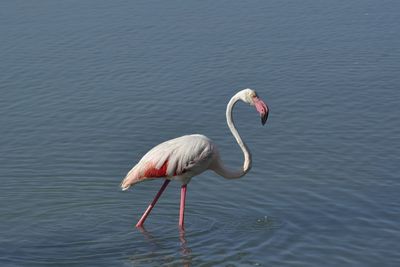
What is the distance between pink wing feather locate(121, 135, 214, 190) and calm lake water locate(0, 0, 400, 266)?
0.70 m

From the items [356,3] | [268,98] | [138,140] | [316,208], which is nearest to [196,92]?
[268,98]

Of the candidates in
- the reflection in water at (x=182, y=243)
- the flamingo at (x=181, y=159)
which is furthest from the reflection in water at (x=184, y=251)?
the flamingo at (x=181, y=159)

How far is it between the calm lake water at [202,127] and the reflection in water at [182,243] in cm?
3

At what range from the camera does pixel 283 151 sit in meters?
14.7

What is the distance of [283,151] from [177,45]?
A: 19.5ft

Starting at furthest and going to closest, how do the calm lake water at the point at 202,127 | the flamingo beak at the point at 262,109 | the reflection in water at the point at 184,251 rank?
the flamingo beak at the point at 262,109 → the calm lake water at the point at 202,127 → the reflection in water at the point at 184,251

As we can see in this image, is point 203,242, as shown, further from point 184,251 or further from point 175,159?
point 175,159

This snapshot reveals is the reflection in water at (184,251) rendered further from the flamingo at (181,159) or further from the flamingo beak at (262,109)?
the flamingo beak at (262,109)

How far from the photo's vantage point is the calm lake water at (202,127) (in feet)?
38.8

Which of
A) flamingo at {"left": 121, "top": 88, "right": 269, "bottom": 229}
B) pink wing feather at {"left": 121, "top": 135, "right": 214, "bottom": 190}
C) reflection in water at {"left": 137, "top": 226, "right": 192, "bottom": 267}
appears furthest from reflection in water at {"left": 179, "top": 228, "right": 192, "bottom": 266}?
pink wing feather at {"left": 121, "top": 135, "right": 214, "bottom": 190}

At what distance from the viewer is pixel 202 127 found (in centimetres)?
1566

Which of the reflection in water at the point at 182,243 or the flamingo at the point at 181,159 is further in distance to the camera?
A: the flamingo at the point at 181,159

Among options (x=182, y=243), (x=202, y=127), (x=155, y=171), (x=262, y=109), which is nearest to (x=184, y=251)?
(x=182, y=243)

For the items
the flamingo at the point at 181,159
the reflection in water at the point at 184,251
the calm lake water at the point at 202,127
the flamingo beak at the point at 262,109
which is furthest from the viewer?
the flamingo at the point at 181,159
